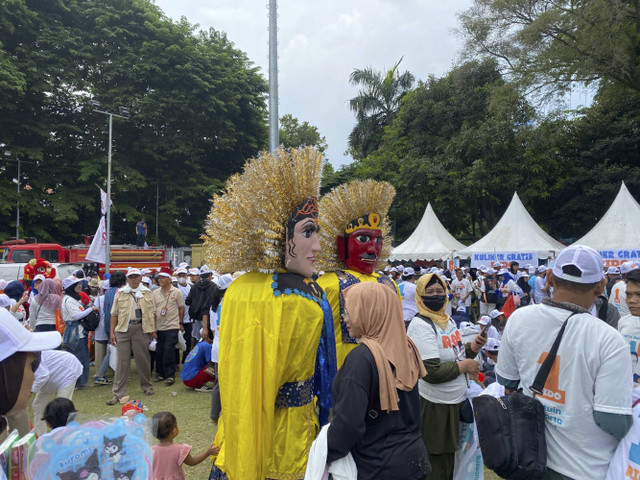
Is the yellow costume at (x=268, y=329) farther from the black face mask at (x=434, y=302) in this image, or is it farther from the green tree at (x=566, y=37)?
the green tree at (x=566, y=37)

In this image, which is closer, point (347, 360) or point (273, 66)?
point (347, 360)

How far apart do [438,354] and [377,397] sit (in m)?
1.42

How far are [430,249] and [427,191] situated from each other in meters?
5.95

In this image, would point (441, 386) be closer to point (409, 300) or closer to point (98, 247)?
point (409, 300)

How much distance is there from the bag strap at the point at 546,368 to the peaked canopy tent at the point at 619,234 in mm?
14510

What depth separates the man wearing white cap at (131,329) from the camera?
24.4 ft

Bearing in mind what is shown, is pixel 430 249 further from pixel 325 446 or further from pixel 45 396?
pixel 325 446

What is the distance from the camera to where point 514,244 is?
17500 mm

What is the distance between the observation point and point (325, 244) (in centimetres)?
470

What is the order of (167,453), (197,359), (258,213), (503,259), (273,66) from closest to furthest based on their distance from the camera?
(258,213)
(167,453)
(197,359)
(273,66)
(503,259)

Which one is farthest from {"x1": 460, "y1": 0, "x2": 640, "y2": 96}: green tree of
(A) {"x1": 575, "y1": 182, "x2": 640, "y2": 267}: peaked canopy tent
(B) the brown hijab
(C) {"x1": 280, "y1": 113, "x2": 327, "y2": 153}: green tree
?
(C) {"x1": 280, "y1": 113, "x2": 327, "y2": 153}: green tree

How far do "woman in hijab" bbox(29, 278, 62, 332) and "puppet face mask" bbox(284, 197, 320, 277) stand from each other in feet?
19.5

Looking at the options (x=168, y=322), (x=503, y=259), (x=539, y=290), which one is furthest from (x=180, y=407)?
(x=503, y=259)

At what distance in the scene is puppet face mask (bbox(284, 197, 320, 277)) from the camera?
3051 mm
